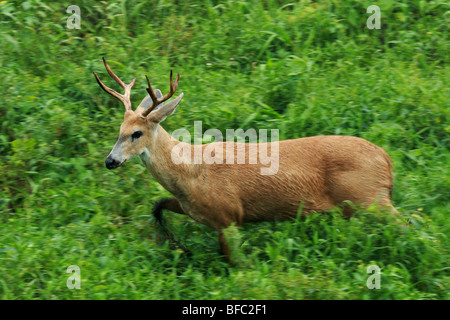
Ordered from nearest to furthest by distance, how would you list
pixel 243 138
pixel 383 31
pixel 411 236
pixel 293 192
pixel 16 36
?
1. pixel 411 236
2. pixel 293 192
3. pixel 243 138
4. pixel 16 36
5. pixel 383 31

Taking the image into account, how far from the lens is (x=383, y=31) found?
9.53m

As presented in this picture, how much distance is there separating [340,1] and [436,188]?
12.4ft

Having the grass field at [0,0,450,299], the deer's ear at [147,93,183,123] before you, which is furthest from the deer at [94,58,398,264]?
the grass field at [0,0,450,299]

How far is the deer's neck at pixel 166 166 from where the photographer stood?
6.41 metres

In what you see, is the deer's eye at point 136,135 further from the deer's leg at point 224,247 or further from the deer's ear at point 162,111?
the deer's leg at point 224,247

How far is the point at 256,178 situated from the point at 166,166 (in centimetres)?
91

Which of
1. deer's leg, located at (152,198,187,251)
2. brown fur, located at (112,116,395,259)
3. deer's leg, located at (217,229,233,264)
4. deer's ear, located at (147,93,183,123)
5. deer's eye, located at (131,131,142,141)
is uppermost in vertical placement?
deer's ear, located at (147,93,183,123)

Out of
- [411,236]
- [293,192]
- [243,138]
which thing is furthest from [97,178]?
[411,236]

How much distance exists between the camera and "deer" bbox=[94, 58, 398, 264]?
6402mm

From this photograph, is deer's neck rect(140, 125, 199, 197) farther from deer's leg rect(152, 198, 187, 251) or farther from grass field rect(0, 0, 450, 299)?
grass field rect(0, 0, 450, 299)

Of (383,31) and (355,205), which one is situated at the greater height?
(383,31)

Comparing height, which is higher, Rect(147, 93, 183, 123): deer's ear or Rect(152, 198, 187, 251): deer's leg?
Rect(147, 93, 183, 123): deer's ear

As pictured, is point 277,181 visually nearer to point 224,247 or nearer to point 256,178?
point 256,178

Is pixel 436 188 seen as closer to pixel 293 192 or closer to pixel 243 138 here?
pixel 293 192
